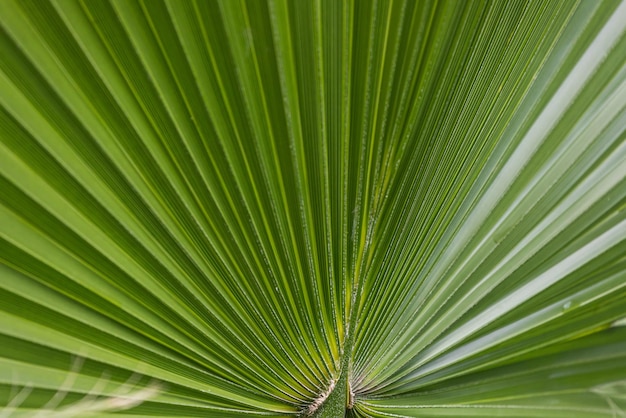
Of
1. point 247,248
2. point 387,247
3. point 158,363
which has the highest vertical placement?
point 387,247

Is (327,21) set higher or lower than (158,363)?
higher

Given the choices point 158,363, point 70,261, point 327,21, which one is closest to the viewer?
point 327,21

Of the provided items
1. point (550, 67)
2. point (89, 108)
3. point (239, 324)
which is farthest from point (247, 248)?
point (550, 67)

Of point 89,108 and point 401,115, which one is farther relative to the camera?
point 401,115

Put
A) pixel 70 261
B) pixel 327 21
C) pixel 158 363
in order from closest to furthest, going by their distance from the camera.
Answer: pixel 327 21 < pixel 70 261 < pixel 158 363

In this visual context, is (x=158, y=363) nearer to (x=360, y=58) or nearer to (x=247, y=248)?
(x=247, y=248)

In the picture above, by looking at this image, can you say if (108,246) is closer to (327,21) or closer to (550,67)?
(327,21)
